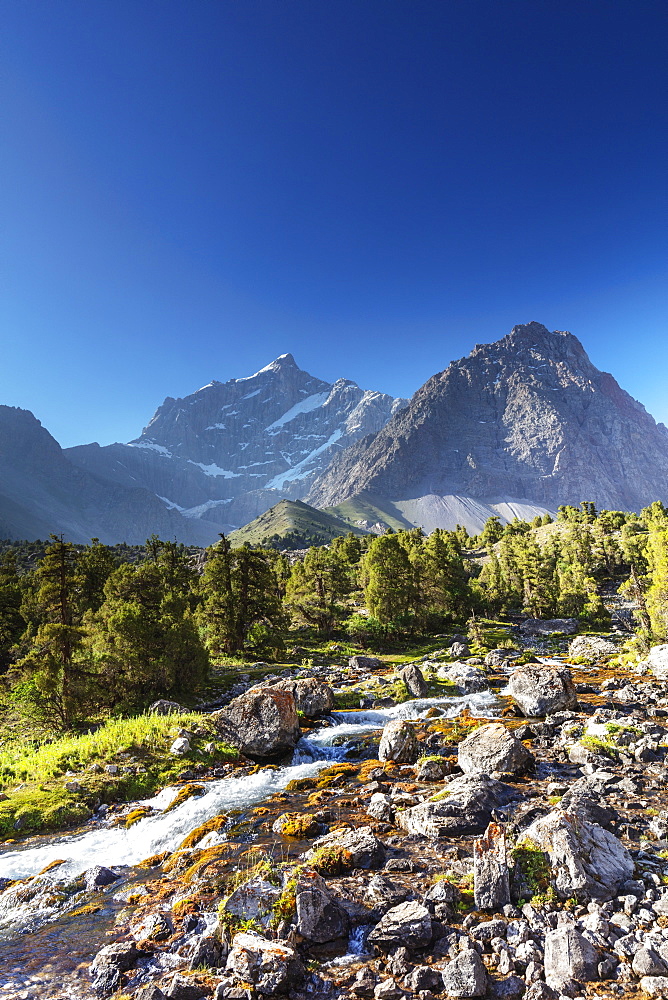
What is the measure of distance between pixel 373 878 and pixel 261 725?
580 inches

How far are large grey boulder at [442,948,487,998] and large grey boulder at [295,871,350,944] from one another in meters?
2.98

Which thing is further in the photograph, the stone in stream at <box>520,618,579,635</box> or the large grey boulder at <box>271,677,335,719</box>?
the stone in stream at <box>520,618,579,635</box>

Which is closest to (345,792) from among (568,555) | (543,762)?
(543,762)

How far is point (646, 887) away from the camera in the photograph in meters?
11.1

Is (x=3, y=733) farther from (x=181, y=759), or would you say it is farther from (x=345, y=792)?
(x=345, y=792)

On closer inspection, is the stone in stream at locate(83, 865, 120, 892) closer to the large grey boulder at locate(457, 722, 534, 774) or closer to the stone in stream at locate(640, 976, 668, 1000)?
the large grey boulder at locate(457, 722, 534, 774)

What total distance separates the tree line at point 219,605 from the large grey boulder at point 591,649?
146 inches

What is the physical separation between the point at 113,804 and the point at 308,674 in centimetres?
2658

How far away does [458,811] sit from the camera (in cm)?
1574

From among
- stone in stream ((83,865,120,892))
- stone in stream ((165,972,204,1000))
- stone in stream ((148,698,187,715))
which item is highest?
stone in stream ((165,972,204,1000))

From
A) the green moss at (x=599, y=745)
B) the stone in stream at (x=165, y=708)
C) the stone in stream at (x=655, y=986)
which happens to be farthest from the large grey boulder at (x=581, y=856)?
the stone in stream at (x=165, y=708)

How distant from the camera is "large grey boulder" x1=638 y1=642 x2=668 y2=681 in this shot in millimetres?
38309

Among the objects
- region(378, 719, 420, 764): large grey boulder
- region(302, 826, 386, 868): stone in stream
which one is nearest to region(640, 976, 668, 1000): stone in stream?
region(302, 826, 386, 868): stone in stream

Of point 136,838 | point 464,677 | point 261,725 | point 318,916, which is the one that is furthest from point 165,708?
point 464,677
